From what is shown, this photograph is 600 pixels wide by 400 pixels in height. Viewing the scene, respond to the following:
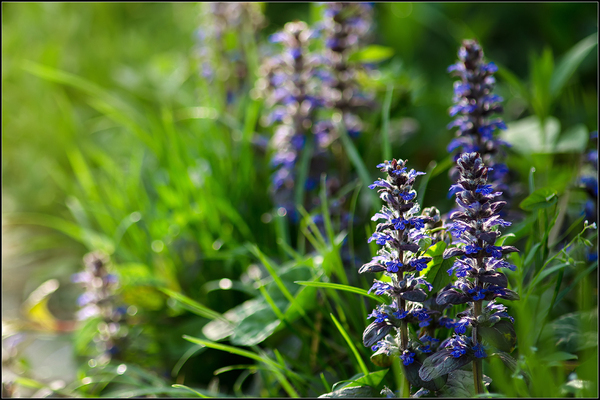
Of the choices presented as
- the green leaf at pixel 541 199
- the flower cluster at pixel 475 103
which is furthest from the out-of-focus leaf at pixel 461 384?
the flower cluster at pixel 475 103

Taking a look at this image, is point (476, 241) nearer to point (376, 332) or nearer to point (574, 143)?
point (376, 332)

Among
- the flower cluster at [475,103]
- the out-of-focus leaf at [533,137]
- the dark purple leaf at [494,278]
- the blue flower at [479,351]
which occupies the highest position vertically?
the out-of-focus leaf at [533,137]

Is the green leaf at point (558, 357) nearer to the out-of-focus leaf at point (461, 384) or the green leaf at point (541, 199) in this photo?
the out-of-focus leaf at point (461, 384)

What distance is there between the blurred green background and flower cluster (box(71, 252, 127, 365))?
5.5 inches

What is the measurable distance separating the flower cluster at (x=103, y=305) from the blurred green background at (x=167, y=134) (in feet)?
0.45

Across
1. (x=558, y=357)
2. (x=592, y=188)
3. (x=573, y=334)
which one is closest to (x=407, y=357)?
(x=558, y=357)

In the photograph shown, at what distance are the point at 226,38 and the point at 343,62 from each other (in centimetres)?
93

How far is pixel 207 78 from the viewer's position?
2312 mm

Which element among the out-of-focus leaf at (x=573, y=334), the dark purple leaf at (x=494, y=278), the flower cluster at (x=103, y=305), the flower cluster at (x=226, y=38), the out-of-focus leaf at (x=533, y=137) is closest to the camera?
the dark purple leaf at (x=494, y=278)

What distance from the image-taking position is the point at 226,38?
2.46m

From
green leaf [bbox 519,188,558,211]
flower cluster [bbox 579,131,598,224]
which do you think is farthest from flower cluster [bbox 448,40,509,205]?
flower cluster [bbox 579,131,598,224]

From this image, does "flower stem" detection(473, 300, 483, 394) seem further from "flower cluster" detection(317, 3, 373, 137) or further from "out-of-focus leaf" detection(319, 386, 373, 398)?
"flower cluster" detection(317, 3, 373, 137)

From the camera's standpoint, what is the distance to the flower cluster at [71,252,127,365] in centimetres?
167

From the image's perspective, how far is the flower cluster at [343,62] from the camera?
5.65ft
